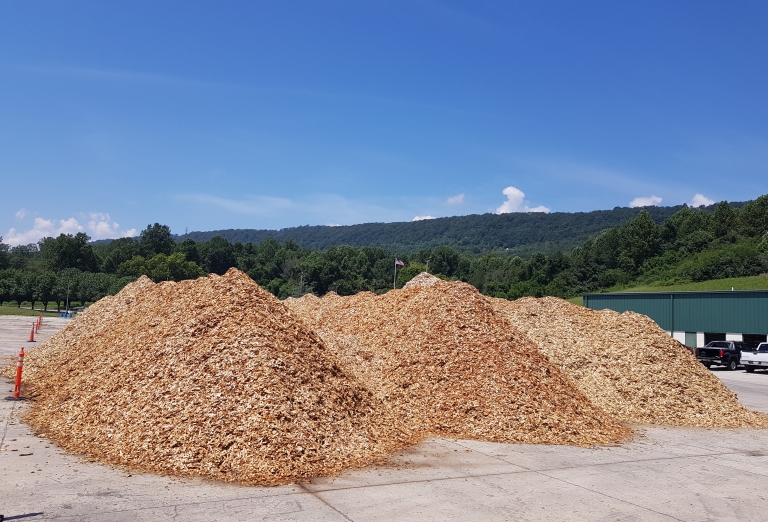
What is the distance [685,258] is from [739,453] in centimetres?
8457

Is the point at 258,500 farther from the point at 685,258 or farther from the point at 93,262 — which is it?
the point at 93,262

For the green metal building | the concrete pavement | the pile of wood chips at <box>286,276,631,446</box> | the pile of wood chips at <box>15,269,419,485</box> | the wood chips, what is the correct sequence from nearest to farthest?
the concrete pavement → the pile of wood chips at <box>15,269,419,485</box> → the wood chips → the pile of wood chips at <box>286,276,631,446</box> → the green metal building

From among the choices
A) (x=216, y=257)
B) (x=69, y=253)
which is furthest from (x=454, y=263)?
(x=69, y=253)

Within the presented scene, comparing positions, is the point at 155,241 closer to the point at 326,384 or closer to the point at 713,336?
the point at 713,336

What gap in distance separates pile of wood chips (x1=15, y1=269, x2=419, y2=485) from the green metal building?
2997 centimetres

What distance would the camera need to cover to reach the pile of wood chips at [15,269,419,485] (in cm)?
782

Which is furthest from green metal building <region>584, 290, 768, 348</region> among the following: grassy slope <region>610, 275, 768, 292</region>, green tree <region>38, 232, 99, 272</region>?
green tree <region>38, 232, 99, 272</region>

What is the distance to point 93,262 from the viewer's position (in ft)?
394

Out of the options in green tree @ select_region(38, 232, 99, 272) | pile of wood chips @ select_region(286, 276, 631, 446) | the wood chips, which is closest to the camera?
the wood chips

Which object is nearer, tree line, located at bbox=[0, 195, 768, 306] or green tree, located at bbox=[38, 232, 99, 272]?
tree line, located at bbox=[0, 195, 768, 306]

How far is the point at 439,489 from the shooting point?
727 cm

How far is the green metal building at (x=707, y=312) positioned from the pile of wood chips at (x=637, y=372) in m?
18.9

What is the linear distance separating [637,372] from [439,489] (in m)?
9.17

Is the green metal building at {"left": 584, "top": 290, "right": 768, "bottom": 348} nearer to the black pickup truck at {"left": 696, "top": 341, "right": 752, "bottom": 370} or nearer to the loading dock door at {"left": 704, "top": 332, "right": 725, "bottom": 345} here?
the loading dock door at {"left": 704, "top": 332, "right": 725, "bottom": 345}
